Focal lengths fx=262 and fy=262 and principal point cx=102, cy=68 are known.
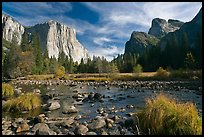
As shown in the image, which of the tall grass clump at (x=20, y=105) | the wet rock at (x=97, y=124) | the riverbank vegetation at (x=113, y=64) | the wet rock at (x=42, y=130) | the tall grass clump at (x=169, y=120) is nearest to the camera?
the tall grass clump at (x=169, y=120)

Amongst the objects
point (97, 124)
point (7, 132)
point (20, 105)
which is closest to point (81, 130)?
point (97, 124)

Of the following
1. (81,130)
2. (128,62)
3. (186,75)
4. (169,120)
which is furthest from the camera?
(128,62)

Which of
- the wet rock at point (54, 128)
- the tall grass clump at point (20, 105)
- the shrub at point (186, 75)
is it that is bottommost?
the wet rock at point (54, 128)

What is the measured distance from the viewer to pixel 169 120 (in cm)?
796

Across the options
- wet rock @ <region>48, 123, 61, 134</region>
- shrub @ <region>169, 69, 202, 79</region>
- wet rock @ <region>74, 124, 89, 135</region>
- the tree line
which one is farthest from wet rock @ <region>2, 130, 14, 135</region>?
the tree line

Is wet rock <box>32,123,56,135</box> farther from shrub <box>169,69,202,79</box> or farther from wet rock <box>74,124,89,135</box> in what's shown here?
shrub <box>169,69,202,79</box>

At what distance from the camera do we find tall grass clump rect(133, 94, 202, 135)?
7445 millimetres

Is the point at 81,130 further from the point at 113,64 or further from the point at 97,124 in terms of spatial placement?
the point at 113,64

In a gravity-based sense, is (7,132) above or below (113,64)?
below

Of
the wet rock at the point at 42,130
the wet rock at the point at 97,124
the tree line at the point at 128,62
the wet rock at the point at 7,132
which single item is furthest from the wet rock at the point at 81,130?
the tree line at the point at 128,62

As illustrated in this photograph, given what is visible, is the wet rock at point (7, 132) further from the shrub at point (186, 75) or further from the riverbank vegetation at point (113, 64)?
the riverbank vegetation at point (113, 64)

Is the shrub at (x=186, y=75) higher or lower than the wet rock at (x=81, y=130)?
higher

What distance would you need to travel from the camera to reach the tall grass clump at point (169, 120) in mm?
7445

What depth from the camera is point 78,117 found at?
12.8 m
